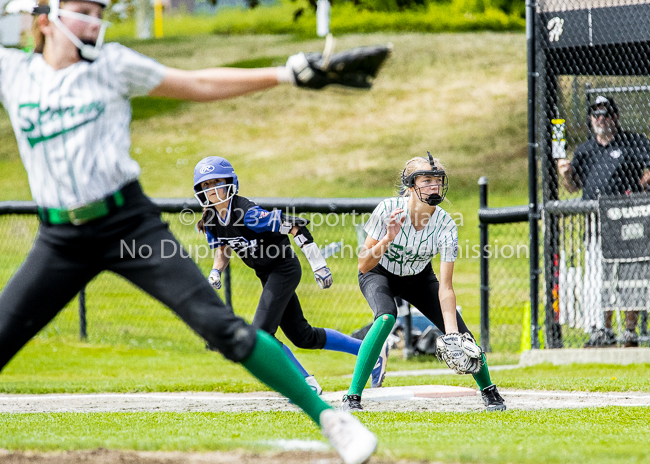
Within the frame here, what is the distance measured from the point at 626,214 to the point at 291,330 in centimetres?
357

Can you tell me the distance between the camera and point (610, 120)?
836 centimetres

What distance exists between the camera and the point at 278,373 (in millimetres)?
3492

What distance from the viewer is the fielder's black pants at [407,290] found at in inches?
227

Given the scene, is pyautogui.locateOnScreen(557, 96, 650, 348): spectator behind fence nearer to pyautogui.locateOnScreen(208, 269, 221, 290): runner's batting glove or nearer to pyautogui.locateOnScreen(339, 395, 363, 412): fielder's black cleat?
pyautogui.locateOnScreen(339, 395, 363, 412): fielder's black cleat

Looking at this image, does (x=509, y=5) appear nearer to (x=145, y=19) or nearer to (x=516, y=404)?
(x=145, y=19)

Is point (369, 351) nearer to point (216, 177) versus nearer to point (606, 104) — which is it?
point (216, 177)

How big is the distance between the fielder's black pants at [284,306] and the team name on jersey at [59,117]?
3195 mm

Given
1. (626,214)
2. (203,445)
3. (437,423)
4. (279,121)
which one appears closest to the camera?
(203,445)

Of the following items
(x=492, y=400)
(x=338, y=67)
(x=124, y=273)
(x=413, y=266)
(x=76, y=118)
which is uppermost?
(x=338, y=67)

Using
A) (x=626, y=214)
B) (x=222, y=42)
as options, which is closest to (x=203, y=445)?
(x=626, y=214)

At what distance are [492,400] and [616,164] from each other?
3677 millimetres

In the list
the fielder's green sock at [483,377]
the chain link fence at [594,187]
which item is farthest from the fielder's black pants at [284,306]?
the chain link fence at [594,187]

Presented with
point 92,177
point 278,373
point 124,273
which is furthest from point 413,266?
point 92,177

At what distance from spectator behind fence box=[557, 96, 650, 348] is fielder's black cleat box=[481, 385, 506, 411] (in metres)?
3.00
